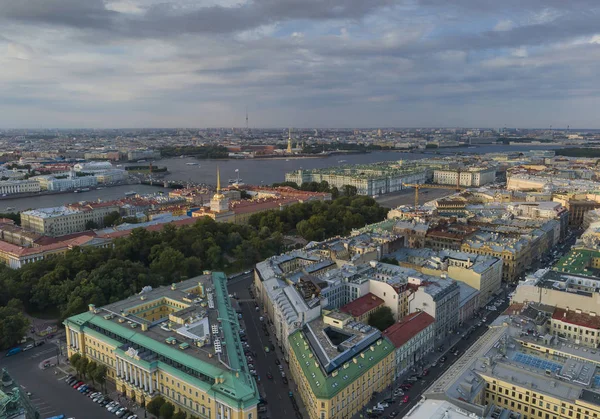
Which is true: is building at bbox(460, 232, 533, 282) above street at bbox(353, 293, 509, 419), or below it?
above

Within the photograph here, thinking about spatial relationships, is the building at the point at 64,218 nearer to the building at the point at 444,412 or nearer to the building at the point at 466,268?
the building at the point at 466,268

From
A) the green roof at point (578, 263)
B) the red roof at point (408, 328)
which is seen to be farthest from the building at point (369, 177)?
the red roof at point (408, 328)

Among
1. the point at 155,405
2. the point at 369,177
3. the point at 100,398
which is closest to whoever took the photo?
the point at 155,405

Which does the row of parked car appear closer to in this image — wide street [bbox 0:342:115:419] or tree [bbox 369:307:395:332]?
wide street [bbox 0:342:115:419]

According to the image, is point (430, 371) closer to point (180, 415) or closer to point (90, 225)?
point (180, 415)

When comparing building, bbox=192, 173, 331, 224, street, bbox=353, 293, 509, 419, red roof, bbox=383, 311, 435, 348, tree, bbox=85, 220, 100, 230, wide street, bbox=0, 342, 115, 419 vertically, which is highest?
building, bbox=192, 173, 331, 224

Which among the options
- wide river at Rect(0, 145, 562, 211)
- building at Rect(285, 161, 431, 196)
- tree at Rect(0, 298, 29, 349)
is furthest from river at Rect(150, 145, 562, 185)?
tree at Rect(0, 298, 29, 349)

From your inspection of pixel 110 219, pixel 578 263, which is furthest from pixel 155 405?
pixel 110 219
